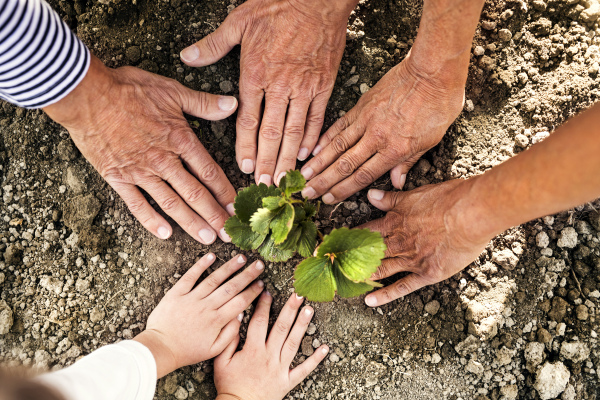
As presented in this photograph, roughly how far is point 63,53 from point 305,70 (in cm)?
88

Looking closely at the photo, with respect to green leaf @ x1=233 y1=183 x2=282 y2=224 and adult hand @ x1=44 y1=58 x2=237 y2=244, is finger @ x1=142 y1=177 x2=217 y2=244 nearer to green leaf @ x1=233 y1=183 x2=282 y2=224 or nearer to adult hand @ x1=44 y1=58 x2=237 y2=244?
adult hand @ x1=44 y1=58 x2=237 y2=244

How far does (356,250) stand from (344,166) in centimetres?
48

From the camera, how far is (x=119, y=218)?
1965 mm

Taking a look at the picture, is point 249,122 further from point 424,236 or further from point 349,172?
point 424,236

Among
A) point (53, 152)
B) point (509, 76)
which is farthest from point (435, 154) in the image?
point (53, 152)

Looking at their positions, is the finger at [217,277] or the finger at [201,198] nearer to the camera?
the finger at [201,198]

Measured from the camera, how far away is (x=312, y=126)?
1861 millimetres

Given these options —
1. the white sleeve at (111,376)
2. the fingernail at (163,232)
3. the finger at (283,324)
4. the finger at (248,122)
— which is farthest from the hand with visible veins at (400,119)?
the white sleeve at (111,376)

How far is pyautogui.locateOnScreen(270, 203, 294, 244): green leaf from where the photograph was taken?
140cm

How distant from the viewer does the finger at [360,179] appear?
1.76 m

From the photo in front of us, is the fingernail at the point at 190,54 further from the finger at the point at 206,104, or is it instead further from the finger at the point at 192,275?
the finger at the point at 192,275

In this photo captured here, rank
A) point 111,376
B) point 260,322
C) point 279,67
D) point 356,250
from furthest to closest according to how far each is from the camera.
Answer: point 260,322
point 279,67
point 111,376
point 356,250

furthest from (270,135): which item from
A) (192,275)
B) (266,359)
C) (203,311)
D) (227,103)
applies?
(266,359)

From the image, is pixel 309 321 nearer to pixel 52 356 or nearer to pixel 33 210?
pixel 52 356
